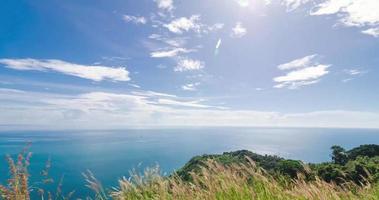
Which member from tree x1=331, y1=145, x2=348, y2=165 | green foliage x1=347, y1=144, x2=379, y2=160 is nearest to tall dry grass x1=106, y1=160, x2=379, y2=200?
tree x1=331, y1=145, x2=348, y2=165

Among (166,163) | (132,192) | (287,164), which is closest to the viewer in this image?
(132,192)

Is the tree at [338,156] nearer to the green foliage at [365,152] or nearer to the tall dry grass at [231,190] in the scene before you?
the green foliage at [365,152]

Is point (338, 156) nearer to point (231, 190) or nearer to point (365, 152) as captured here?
point (365, 152)

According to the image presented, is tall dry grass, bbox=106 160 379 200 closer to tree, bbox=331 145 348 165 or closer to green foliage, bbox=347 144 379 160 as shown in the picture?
tree, bbox=331 145 348 165

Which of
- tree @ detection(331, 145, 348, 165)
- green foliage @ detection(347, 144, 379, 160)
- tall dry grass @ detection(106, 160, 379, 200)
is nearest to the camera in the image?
tall dry grass @ detection(106, 160, 379, 200)

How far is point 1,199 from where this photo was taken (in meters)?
3.71

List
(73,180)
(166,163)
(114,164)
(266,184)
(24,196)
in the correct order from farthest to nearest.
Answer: (166,163)
(114,164)
(73,180)
(266,184)
(24,196)

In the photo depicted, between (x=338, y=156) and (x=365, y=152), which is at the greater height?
(x=365, y=152)

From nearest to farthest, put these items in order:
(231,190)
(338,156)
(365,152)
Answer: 1. (231,190)
2. (338,156)
3. (365,152)

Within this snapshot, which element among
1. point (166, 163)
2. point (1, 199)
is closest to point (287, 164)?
point (1, 199)

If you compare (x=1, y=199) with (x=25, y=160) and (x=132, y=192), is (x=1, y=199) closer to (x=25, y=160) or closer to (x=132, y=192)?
(x=25, y=160)

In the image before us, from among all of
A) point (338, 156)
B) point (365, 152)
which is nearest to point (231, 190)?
point (338, 156)

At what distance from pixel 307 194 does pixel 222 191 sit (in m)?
1.07

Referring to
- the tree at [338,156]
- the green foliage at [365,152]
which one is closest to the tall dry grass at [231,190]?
the tree at [338,156]
